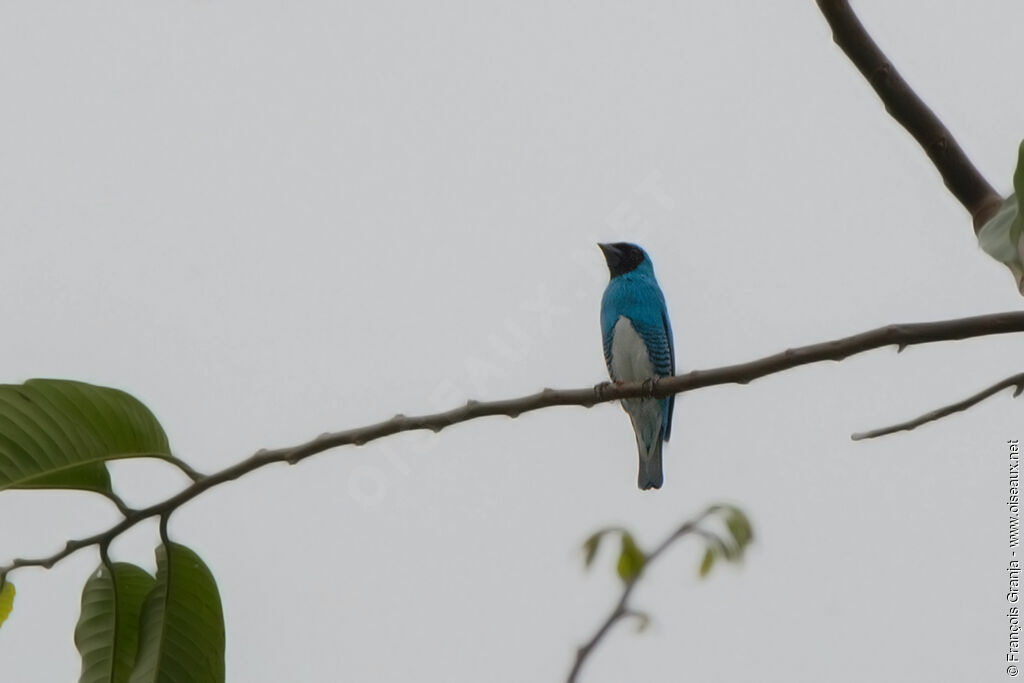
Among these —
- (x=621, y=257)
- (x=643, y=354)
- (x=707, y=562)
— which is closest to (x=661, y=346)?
(x=643, y=354)

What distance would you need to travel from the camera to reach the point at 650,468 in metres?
5.98

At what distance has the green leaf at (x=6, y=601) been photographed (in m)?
1.52

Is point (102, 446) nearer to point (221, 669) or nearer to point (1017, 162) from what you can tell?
point (221, 669)

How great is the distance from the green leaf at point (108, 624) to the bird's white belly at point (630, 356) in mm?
4348

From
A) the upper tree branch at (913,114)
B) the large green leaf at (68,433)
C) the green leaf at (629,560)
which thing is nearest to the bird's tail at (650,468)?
the green leaf at (629,560)

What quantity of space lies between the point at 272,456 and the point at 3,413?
1.30 feet

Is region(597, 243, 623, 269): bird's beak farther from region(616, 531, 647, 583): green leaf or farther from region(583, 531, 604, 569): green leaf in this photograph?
region(616, 531, 647, 583): green leaf

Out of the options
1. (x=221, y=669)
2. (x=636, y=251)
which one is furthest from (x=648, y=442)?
(x=221, y=669)

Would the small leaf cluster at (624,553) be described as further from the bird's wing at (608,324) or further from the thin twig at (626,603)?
the bird's wing at (608,324)

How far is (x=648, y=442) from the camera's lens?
594 centimetres

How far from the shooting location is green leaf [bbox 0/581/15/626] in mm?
1516

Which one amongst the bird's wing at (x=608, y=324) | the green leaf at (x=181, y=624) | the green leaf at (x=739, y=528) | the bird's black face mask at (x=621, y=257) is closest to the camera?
the green leaf at (x=181, y=624)

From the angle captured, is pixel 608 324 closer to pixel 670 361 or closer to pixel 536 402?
pixel 670 361

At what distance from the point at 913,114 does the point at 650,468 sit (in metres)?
4.53
